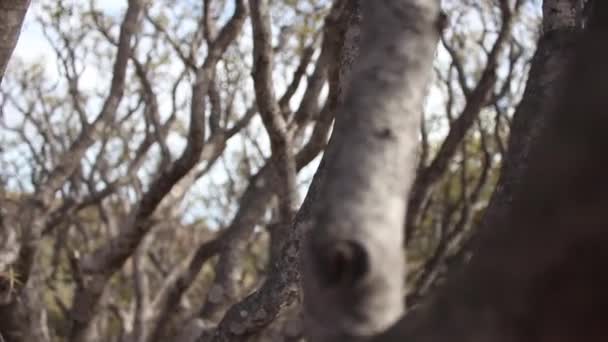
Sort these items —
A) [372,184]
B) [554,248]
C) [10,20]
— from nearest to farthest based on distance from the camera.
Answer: [554,248] < [372,184] < [10,20]

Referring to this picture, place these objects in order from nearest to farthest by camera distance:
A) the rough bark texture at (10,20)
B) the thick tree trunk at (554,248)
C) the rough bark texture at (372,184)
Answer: the thick tree trunk at (554,248) < the rough bark texture at (372,184) < the rough bark texture at (10,20)

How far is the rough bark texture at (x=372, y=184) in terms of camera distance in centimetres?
193

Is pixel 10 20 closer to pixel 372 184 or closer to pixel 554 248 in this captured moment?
pixel 372 184

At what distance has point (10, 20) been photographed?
4.17m

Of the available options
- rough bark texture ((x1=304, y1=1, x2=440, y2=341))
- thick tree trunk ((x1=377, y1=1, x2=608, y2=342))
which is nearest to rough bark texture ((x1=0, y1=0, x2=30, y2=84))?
rough bark texture ((x1=304, y1=1, x2=440, y2=341))

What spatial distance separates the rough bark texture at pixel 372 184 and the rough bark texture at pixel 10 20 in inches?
94.1

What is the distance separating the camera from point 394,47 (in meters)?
2.04

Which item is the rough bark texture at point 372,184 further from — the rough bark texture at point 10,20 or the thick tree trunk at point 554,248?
the rough bark texture at point 10,20

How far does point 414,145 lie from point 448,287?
1.17 ft

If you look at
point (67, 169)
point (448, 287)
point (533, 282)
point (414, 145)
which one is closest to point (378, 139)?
point (414, 145)

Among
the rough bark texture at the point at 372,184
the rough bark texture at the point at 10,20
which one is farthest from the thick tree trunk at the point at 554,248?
the rough bark texture at the point at 10,20

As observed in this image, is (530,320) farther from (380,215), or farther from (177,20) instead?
(177,20)

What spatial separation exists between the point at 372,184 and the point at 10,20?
2.62 m

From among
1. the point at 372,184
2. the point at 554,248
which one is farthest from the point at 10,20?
the point at 554,248
